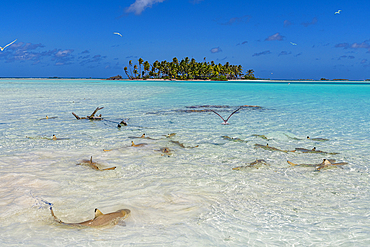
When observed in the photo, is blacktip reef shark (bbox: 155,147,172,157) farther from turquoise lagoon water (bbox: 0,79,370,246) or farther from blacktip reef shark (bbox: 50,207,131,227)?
blacktip reef shark (bbox: 50,207,131,227)

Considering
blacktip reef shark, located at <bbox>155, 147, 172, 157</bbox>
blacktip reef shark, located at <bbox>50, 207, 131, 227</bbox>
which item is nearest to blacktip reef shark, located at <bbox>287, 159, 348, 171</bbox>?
blacktip reef shark, located at <bbox>155, 147, 172, 157</bbox>

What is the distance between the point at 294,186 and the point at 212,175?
1687 mm

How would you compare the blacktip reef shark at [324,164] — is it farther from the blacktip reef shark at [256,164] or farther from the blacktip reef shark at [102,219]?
the blacktip reef shark at [102,219]

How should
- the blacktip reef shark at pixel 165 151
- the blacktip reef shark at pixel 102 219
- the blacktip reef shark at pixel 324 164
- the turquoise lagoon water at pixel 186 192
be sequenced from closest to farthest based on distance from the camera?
the turquoise lagoon water at pixel 186 192 → the blacktip reef shark at pixel 102 219 → the blacktip reef shark at pixel 324 164 → the blacktip reef shark at pixel 165 151

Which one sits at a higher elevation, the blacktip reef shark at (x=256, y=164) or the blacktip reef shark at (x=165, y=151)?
the blacktip reef shark at (x=165, y=151)

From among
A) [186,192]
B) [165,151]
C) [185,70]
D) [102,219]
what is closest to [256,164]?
[186,192]

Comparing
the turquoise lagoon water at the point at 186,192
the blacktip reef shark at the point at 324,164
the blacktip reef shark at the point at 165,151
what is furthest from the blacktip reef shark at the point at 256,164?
the blacktip reef shark at the point at 165,151

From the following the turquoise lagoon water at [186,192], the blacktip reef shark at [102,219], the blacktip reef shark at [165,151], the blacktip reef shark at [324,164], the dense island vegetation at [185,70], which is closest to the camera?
the turquoise lagoon water at [186,192]

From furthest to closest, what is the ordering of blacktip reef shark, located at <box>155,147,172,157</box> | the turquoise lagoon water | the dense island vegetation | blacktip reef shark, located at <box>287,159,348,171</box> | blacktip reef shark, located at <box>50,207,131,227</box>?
the dense island vegetation < blacktip reef shark, located at <box>155,147,172,157</box> < blacktip reef shark, located at <box>287,159,348,171</box> < blacktip reef shark, located at <box>50,207,131,227</box> < the turquoise lagoon water

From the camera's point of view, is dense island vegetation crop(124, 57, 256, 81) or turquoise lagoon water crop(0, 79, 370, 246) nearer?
turquoise lagoon water crop(0, 79, 370, 246)

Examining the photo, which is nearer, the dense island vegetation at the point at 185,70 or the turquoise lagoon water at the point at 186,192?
the turquoise lagoon water at the point at 186,192

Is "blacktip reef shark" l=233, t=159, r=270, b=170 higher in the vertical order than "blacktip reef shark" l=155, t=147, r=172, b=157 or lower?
lower

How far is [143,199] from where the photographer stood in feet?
14.5

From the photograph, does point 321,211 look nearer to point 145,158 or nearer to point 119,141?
point 145,158
